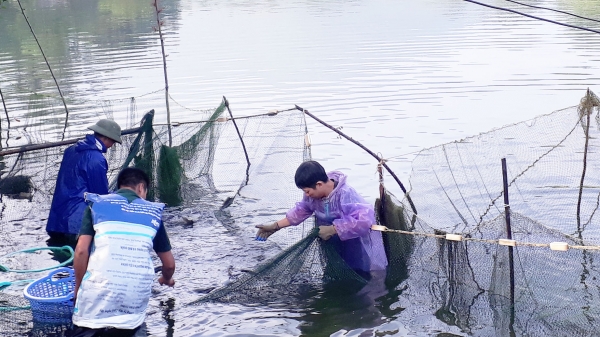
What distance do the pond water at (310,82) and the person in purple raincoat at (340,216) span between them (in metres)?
0.39

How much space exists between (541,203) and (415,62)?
11.1m

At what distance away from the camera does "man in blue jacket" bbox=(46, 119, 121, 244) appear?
6.26 metres

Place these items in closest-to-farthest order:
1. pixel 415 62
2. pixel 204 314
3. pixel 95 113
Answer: pixel 204 314 → pixel 95 113 → pixel 415 62

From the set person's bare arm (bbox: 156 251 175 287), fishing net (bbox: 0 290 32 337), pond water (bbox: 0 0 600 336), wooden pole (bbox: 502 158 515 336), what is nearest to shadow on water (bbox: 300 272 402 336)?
pond water (bbox: 0 0 600 336)

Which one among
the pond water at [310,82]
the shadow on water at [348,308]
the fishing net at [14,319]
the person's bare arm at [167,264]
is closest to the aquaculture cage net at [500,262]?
the shadow on water at [348,308]

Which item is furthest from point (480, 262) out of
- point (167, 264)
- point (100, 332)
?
point (100, 332)

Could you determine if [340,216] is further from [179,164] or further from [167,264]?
[179,164]

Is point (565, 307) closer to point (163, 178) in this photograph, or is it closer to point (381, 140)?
point (163, 178)

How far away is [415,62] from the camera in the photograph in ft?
61.0

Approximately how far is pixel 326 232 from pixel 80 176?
8.27 ft

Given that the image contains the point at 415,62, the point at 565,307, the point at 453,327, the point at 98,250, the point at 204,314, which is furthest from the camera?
the point at 415,62

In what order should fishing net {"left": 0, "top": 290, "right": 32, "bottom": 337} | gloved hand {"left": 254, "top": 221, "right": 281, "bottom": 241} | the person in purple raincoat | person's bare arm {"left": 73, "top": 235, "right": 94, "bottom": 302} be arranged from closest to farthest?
person's bare arm {"left": 73, "top": 235, "right": 94, "bottom": 302} → fishing net {"left": 0, "top": 290, "right": 32, "bottom": 337} → the person in purple raincoat → gloved hand {"left": 254, "top": 221, "right": 281, "bottom": 241}

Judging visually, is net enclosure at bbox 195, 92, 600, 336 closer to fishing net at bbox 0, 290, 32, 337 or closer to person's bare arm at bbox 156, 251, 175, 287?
person's bare arm at bbox 156, 251, 175, 287

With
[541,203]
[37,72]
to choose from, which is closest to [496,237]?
[541,203]
